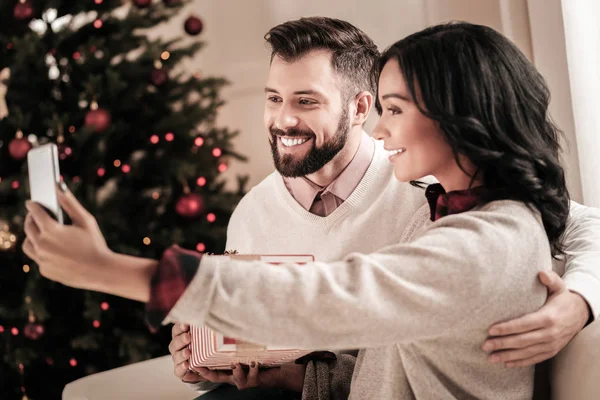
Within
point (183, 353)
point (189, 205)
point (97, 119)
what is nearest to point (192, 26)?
point (97, 119)

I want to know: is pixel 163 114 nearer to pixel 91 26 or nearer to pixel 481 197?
pixel 91 26

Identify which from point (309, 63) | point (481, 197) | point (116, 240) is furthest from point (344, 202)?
point (116, 240)

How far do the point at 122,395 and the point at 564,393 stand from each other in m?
1.04

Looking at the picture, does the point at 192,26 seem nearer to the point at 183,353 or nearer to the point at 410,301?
the point at 183,353

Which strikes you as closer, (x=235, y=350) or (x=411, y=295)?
(x=411, y=295)

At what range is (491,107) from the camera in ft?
3.71

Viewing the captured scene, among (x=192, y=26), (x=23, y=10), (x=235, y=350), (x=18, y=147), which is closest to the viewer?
(x=235, y=350)

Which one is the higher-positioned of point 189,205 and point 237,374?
point 189,205

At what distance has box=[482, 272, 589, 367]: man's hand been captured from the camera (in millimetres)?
1071

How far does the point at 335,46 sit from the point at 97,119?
938 millimetres

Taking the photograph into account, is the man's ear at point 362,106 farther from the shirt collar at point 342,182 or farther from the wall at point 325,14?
the wall at point 325,14

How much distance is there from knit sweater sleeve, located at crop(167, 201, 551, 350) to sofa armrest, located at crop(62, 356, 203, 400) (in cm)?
94

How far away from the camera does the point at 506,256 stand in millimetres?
998

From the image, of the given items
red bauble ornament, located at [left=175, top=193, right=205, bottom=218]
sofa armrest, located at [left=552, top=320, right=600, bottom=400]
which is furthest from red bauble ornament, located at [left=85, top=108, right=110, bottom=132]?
sofa armrest, located at [left=552, top=320, right=600, bottom=400]
